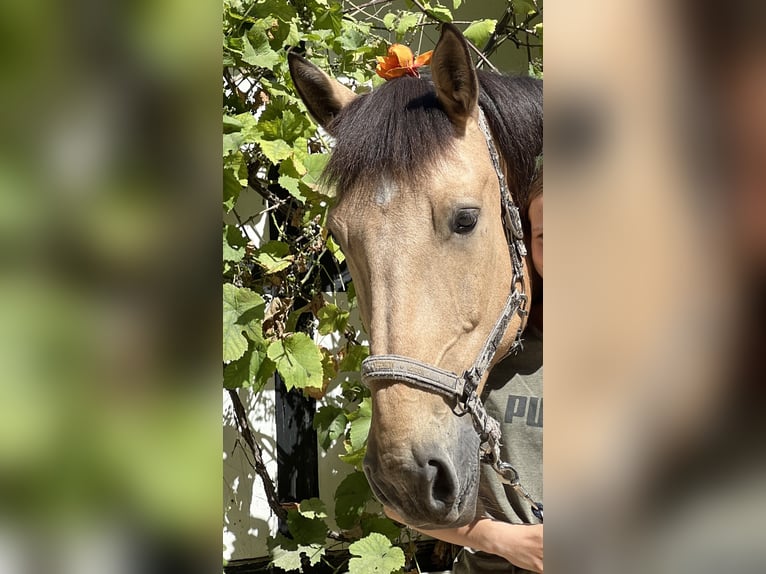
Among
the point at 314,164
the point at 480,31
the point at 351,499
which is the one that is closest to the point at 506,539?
the point at 314,164

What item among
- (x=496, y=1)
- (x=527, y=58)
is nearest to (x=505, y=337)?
(x=527, y=58)

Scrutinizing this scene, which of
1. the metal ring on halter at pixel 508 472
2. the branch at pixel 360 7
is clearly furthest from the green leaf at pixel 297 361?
the branch at pixel 360 7

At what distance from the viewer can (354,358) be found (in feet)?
5.28

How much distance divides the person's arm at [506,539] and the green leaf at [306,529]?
0.84 metres

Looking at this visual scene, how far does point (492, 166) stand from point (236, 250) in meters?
0.55

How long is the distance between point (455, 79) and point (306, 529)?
4.03 feet

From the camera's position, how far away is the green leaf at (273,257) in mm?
1467

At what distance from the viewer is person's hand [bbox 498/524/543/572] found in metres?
0.81

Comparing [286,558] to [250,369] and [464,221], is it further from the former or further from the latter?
[464,221]

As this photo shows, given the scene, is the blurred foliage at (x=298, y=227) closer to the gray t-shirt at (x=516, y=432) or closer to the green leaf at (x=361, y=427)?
the green leaf at (x=361, y=427)

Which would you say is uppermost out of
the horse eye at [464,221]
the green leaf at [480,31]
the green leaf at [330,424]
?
the green leaf at [480,31]
